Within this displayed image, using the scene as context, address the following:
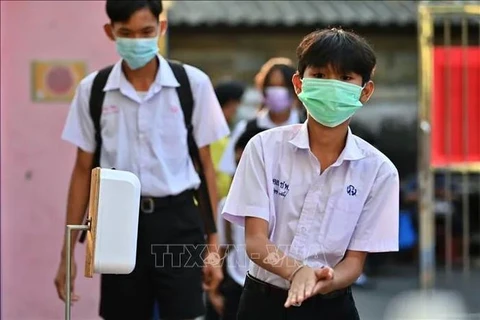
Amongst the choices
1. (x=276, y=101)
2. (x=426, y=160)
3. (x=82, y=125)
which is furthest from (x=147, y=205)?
(x=426, y=160)

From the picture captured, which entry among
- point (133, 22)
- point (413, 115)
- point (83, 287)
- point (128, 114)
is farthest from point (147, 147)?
point (413, 115)

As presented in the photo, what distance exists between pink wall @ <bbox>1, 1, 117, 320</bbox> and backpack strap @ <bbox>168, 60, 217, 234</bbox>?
120 cm

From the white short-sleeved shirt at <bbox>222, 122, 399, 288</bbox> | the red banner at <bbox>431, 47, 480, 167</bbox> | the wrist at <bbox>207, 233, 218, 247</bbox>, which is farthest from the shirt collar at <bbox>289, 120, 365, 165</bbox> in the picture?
the red banner at <bbox>431, 47, 480, 167</bbox>

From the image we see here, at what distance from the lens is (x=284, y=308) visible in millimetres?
2861

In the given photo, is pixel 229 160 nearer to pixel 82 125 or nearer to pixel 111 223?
pixel 82 125

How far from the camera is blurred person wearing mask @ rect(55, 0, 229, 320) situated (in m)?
3.78

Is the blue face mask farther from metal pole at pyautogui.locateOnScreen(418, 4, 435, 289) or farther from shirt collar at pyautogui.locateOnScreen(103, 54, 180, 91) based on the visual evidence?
metal pole at pyautogui.locateOnScreen(418, 4, 435, 289)

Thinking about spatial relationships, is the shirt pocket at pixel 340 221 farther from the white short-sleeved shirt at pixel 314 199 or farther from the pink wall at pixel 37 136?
the pink wall at pixel 37 136

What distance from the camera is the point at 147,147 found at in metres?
3.79

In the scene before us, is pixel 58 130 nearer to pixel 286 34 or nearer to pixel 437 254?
pixel 286 34

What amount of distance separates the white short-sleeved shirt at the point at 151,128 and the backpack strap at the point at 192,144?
0.02 metres

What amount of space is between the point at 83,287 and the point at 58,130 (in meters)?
0.88

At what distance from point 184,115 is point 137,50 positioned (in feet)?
1.13

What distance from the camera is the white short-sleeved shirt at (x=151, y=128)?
3778 millimetres
